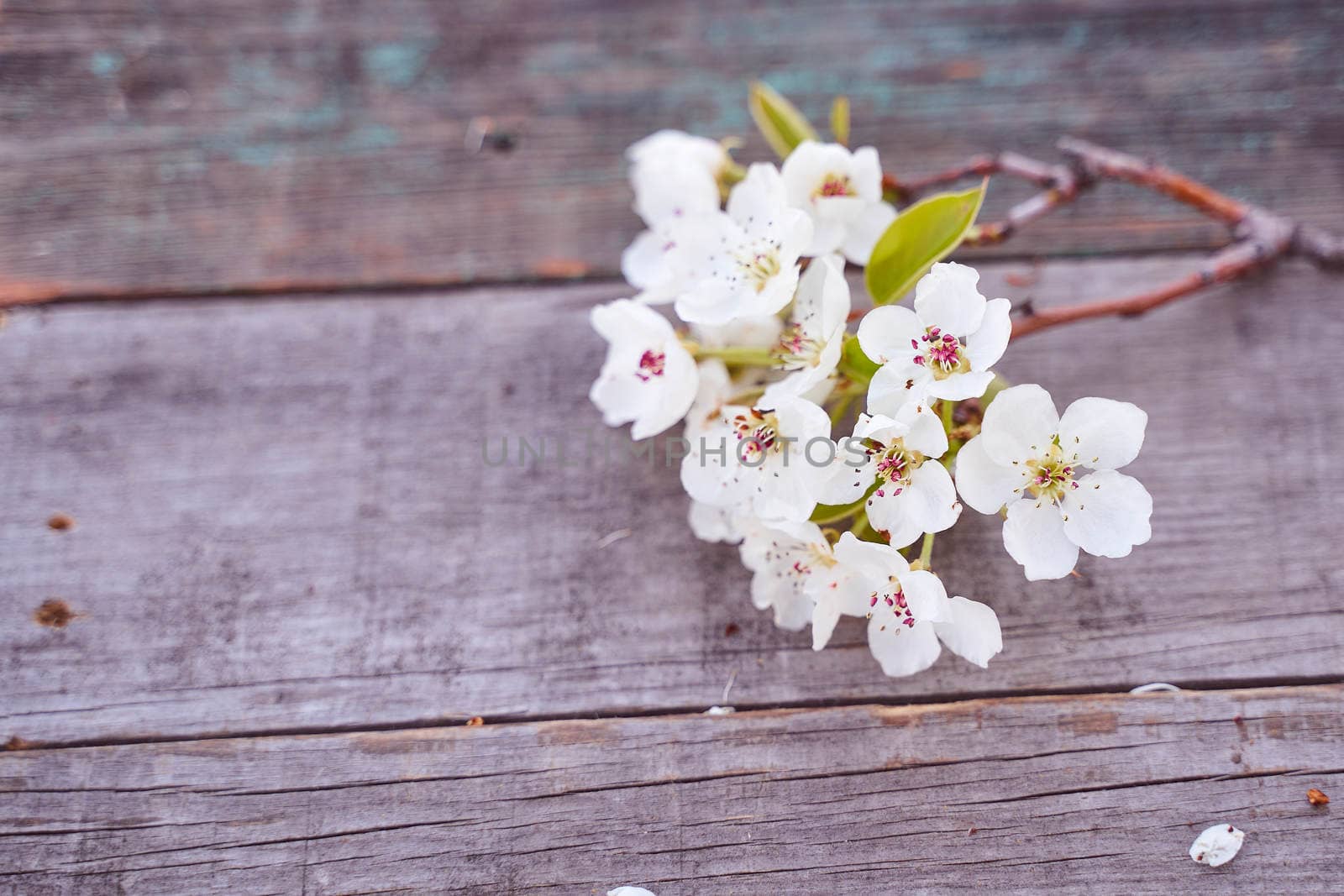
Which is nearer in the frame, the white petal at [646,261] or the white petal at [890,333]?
the white petal at [890,333]

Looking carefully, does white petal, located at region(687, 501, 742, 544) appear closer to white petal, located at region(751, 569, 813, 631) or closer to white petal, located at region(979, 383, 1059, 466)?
white petal, located at region(751, 569, 813, 631)

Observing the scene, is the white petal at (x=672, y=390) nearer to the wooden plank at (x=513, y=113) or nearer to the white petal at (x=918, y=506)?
the white petal at (x=918, y=506)

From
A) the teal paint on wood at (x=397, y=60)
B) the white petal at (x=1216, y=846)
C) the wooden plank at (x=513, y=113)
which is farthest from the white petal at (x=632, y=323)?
the white petal at (x=1216, y=846)

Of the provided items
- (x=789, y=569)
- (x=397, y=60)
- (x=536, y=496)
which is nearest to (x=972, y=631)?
(x=789, y=569)

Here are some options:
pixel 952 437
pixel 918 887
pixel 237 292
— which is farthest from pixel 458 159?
pixel 918 887

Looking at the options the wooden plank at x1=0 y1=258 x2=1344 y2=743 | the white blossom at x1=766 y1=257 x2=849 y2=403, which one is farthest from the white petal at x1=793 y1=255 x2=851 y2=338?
the wooden plank at x1=0 y1=258 x2=1344 y2=743

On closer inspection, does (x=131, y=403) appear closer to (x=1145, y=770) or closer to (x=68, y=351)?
(x=68, y=351)

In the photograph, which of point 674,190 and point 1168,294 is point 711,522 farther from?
point 1168,294
